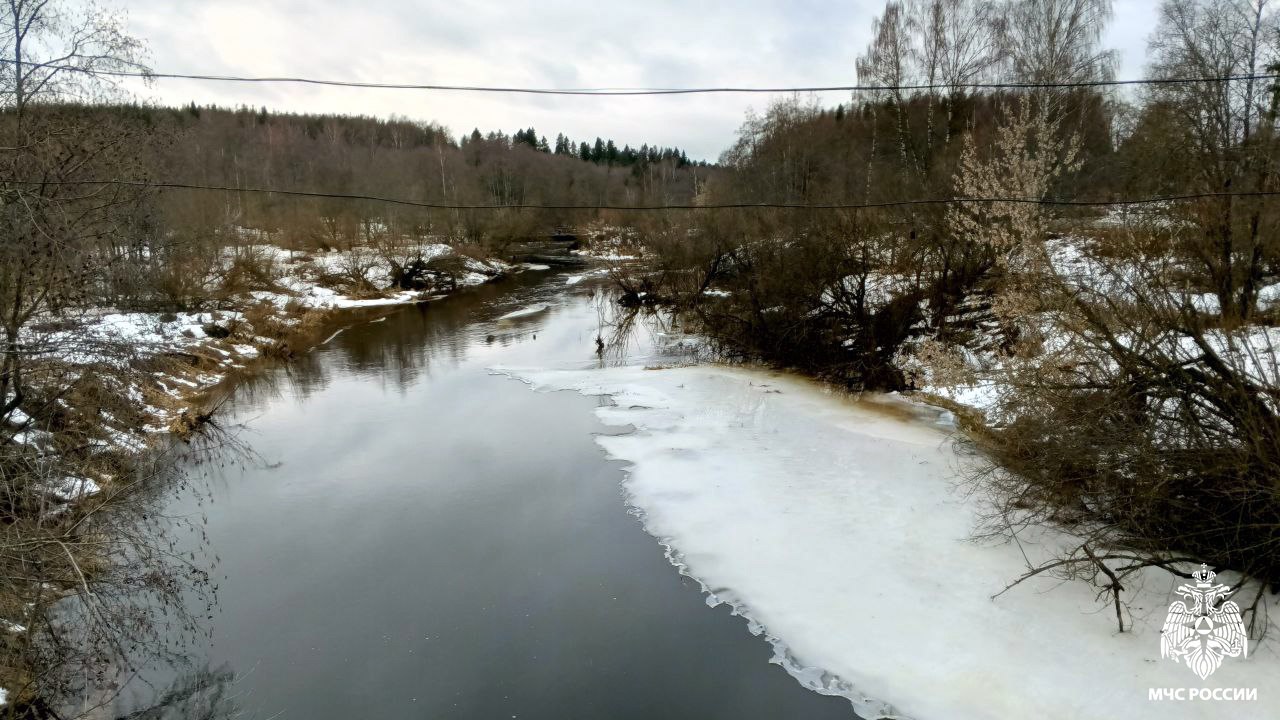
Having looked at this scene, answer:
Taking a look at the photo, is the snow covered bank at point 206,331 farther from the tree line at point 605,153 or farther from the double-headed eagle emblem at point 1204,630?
the tree line at point 605,153

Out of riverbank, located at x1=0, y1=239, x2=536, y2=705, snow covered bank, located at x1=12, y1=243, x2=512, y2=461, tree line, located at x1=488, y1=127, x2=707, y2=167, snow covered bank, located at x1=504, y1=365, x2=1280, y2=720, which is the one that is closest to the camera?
snow covered bank, located at x1=504, y1=365, x2=1280, y2=720

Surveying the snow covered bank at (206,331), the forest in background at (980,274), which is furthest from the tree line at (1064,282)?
the snow covered bank at (206,331)

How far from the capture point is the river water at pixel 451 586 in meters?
6.17

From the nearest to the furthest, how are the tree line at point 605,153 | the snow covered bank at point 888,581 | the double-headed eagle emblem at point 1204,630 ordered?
the snow covered bank at point 888,581 < the double-headed eagle emblem at point 1204,630 < the tree line at point 605,153

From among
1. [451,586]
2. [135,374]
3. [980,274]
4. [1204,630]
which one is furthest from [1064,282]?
[135,374]

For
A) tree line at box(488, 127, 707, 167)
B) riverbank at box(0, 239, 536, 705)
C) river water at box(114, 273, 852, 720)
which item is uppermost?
tree line at box(488, 127, 707, 167)

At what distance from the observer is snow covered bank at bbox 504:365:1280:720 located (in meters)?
5.85

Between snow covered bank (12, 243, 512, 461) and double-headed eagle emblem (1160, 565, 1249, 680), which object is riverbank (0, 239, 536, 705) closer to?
snow covered bank (12, 243, 512, 461)

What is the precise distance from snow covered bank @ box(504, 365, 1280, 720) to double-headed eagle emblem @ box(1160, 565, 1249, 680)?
10 cm

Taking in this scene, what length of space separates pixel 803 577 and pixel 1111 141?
25.9m

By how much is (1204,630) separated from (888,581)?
8.67 feet

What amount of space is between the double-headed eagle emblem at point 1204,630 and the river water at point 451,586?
9.52 ft

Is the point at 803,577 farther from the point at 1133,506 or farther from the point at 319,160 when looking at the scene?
the point at 319,160

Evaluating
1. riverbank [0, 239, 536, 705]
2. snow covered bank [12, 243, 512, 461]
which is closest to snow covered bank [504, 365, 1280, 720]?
riverbank [0, 239, 536, 705]
